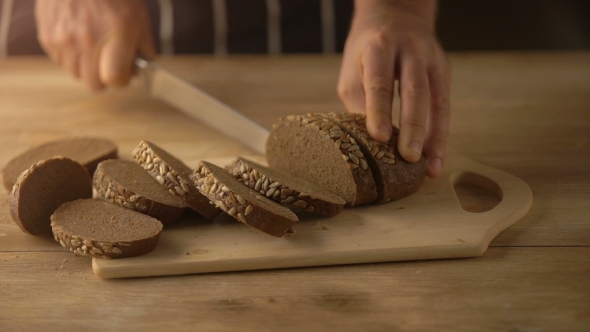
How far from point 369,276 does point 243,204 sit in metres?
0.52

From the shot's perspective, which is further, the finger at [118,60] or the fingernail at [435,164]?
the finger at [118,60]

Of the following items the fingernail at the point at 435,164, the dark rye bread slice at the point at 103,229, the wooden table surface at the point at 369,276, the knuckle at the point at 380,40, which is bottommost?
the wooden table surface at the point at 369,276

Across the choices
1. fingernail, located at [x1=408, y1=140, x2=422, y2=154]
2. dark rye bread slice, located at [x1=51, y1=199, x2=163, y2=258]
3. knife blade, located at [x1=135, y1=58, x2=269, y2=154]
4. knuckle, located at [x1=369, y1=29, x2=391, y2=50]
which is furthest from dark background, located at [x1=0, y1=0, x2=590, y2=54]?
dark rye bread slice, located at [x1=51, y1=199, x2=163, y2=258]

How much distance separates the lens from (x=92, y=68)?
13.1 feet

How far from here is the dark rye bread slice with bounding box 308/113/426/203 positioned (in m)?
2.62

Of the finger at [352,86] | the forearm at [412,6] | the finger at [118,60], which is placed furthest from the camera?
the finger at [118,60]

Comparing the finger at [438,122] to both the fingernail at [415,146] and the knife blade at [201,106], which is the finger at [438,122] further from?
the knife blade at [201,106]

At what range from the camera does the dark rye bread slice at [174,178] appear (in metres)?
2.49

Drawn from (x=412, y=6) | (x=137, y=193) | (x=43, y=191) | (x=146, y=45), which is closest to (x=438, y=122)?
(x=412, y=6)

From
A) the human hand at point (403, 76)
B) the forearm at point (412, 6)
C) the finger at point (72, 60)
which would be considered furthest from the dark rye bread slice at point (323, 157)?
the finger at point (72, 60)

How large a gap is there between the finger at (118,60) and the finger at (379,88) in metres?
1.63

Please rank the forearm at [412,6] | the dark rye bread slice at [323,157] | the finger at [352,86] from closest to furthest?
the dark rye bread slice at [323,157], the finger at [352,86], the forearm at [412,6]

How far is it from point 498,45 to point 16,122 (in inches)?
139

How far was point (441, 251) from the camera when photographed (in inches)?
90.3
